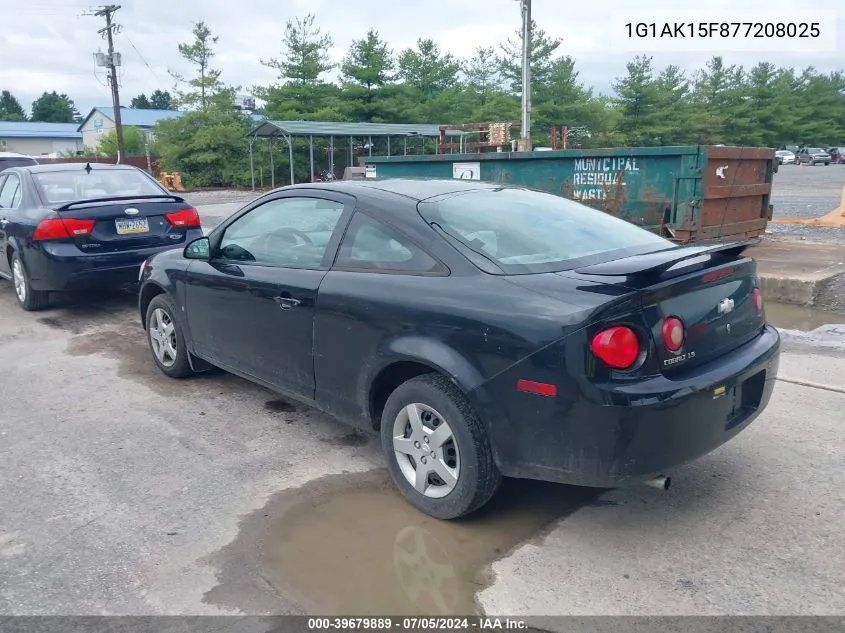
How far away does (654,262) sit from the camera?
10.2 ft

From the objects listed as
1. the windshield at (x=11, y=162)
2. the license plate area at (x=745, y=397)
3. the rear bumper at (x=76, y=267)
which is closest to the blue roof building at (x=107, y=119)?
the windshield at (x=11, y=162)

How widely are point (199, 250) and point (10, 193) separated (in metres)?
4.77

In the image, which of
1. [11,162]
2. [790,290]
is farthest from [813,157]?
[11,162]

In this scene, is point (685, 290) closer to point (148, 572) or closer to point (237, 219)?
point (148, 572)

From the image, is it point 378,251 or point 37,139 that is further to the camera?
point 37,139

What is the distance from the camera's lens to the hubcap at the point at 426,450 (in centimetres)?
334

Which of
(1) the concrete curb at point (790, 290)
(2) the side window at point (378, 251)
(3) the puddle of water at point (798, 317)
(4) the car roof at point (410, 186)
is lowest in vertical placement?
(3) the puddle of water at point (798, 317)

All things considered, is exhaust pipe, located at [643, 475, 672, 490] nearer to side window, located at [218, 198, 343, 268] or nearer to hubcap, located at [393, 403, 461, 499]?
hubcap, located at [393, 403, 461, 499]

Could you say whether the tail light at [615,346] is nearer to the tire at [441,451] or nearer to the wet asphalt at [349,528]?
the tire at [441,451]

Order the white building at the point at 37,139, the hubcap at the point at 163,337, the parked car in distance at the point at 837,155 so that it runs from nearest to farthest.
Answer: the hubcap at the point at 163,337 → the parked car in distance at the point at 837,155 → the white building at the point at 37,139

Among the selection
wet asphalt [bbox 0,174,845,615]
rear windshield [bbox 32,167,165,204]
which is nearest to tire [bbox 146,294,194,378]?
wet asphalt [bbox 0,174,845,615]

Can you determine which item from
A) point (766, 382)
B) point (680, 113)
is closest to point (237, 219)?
point (766, 382)

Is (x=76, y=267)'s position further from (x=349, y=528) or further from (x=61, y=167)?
(x=349, y=528)

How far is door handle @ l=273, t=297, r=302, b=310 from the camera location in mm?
4035
